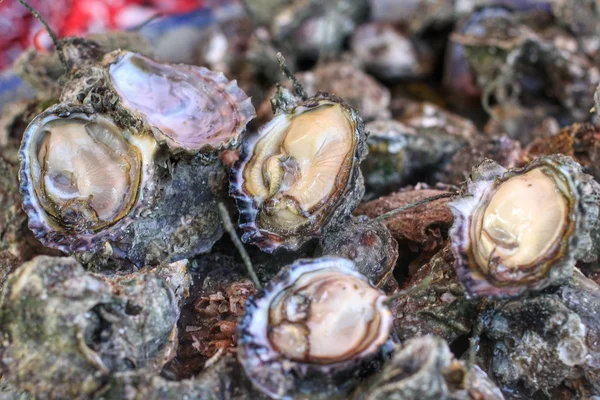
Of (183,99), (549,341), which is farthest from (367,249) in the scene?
(183,99)

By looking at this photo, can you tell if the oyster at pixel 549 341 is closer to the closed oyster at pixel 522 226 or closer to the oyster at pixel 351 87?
the closed oyster at pixel 522 226

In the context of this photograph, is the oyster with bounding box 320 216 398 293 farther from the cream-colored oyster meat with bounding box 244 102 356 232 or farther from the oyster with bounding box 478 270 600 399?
the oyster with bounding box 478 270 600 399

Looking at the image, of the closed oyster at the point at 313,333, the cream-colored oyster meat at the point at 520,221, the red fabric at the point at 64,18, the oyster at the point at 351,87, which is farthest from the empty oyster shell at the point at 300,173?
the red fabric at the point at 64,18

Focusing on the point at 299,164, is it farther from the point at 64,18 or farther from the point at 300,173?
the point at 64,18

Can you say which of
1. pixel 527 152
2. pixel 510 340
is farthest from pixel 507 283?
pixel 527 152

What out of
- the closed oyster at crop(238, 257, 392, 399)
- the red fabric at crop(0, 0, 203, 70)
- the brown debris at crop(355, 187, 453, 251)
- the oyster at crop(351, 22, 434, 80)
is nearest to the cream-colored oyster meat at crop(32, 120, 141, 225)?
the closed oyster at crop(238, 257, 392, 399)

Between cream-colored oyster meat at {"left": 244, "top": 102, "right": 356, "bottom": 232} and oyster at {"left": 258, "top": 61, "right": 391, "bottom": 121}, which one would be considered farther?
oyster at {"left": 258, "top": 61, "right": 391, "bottom": 121}
